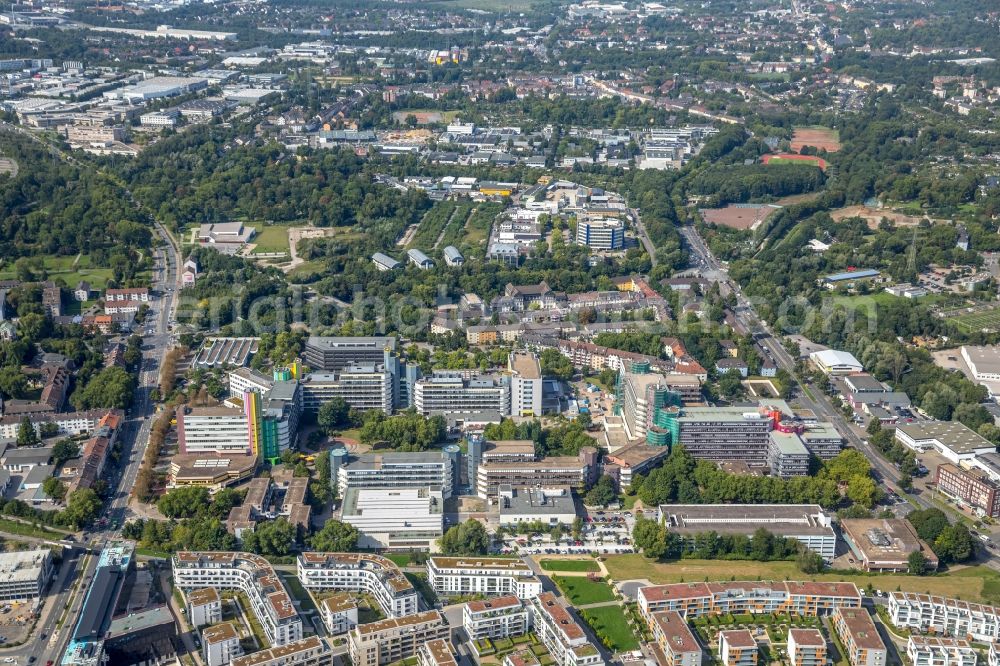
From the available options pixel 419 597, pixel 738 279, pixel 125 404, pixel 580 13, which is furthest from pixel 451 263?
pixel 580 13

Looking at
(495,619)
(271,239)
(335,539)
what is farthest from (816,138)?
(495,619)

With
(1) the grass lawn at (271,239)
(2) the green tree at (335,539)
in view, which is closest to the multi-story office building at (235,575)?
(2) the green tree at (335,539)

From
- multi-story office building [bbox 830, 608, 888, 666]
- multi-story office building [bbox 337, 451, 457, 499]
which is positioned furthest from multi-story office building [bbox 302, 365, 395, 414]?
multi-story office building [bbox 830, 608, 888, 666]

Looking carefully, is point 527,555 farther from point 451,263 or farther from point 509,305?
point 451,263

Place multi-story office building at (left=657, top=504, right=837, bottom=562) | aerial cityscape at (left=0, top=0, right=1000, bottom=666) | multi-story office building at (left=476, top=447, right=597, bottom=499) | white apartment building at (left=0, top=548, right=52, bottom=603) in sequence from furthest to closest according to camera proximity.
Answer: multi-story office building at (left=476, top=447, right=597, bottom=499), multi-story office building at (left=657, top=504, right=837, bottom=562), white apartment building at (left=0, top=548, right=52, bottom=603), aerial cityscape at (left=0, top=0, right=1000, bottom=666)

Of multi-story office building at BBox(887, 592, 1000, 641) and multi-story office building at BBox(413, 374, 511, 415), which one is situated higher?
multi-story office building at BBox(413, 374, 511, 415)

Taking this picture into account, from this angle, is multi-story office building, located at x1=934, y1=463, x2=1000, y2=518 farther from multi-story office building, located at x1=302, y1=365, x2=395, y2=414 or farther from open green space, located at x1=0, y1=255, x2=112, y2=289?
open green space, located at x1=0, y1=255, x2=112, y2=289
